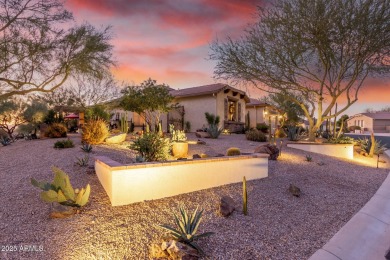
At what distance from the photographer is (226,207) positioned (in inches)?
212

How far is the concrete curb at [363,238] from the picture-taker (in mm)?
4550

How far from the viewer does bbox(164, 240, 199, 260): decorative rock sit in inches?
145

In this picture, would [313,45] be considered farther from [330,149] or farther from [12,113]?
[12,113]

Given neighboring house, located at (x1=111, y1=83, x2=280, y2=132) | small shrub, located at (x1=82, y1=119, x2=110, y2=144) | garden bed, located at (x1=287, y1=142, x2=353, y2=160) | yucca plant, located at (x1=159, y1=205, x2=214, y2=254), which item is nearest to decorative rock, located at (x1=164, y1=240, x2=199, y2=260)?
yucca plant, located at (x1=159, y1=205, x2=214, y2=254)

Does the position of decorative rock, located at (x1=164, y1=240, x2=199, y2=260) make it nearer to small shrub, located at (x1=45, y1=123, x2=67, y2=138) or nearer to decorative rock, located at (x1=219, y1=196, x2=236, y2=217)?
decorative rock, located at (x1=219, y1=196, x2=236, y2=217)

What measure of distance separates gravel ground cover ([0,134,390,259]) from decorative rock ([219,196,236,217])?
0.14m

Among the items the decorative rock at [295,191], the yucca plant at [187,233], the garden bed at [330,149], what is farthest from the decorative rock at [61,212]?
the garden bed at [330,149]

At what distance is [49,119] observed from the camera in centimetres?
2005

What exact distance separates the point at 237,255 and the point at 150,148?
4.86m

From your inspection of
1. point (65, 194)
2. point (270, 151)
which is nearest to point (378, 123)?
point (270, 151)

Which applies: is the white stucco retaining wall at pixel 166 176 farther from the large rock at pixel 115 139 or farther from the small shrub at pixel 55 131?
the small shrub at pixel 55 131

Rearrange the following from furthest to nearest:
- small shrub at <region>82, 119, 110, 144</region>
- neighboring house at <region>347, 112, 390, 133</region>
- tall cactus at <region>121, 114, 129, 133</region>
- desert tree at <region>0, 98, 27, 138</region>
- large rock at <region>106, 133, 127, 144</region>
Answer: neighboring house at <region>347, 112, 390, 133</region> → desert tree at <region>0, 98, 27, 138</region> → tall cactus at <region>121, 114, 129, 133</region> → large rock at <region>106, 133, 127, 144</region> → small shrub at <region>82, 119, 110, 144</region>

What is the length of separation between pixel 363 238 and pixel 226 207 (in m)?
2.89

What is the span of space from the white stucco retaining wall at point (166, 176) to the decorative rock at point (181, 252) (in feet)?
6.38
